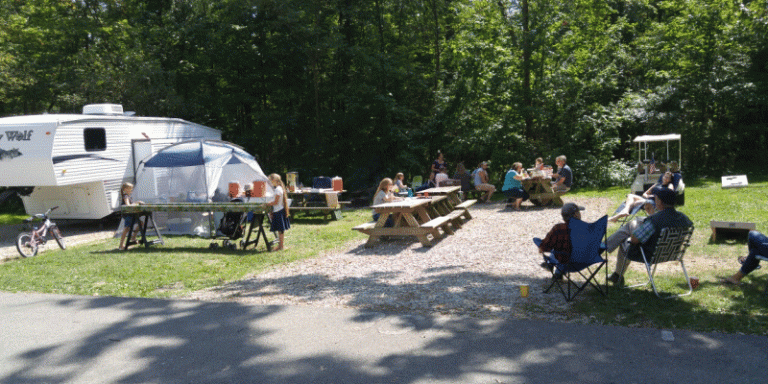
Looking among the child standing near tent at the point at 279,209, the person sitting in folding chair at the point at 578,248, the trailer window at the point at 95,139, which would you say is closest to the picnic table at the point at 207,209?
the child standing near tent at the point at 279,209

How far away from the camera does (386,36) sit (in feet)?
72.8

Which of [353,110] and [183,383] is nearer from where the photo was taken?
[183,383]

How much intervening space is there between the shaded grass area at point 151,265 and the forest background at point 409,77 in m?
8.63

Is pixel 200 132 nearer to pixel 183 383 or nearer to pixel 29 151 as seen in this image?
pixel 29 151

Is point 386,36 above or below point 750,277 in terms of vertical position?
above

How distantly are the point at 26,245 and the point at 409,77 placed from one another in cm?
1323

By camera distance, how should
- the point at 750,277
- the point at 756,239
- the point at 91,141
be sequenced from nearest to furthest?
the point at 756,239 < the point at 750,277 < the point at 91,141

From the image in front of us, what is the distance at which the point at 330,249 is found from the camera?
401 inches

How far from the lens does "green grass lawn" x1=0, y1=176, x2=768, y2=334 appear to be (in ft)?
17.7

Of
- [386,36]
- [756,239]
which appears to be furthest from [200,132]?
[756,239]

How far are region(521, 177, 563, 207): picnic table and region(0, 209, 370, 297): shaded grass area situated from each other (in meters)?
4.41

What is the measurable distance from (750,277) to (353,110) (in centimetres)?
1489

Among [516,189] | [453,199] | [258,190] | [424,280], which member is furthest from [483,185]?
[424,280]

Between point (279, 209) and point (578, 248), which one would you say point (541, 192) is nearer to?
point (279, 209)
